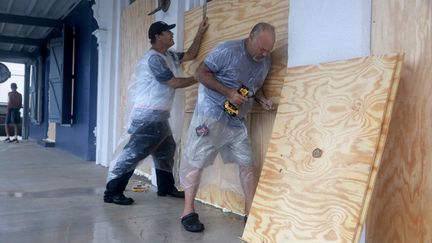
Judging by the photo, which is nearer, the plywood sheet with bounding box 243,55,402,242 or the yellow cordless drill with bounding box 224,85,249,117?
the plywood sheet with bounding box 243,55,402,242

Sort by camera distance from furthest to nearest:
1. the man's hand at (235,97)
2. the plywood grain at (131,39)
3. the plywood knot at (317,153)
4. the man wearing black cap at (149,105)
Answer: the plywood grain at (131,39) < the man wearing black cap at (149,105) < the man's hand at (235,97) < the plywood knot at (317,153)

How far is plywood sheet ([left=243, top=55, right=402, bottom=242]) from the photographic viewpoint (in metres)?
1.71

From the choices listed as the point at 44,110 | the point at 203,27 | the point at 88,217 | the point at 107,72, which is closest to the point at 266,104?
the point at 203,27

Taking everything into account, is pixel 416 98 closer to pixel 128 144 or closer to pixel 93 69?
pixel 128 144

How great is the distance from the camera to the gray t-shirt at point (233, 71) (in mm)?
2492

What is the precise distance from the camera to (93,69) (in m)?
6.41

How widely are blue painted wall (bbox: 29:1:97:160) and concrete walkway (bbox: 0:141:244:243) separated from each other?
208 centimetres

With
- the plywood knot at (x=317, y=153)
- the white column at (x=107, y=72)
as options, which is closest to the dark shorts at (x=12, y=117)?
the white column at (x=107, y=72)

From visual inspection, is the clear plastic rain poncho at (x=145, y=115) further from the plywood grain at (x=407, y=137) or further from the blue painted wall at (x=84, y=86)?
the blue painted wall at (x=84, y=86)

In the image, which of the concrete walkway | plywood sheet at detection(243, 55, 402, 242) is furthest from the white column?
plywood sheet at detection(243, 55, 402, 242)

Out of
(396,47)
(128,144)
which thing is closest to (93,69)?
(128,144)

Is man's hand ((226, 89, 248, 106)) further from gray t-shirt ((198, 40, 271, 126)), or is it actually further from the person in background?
the person in background

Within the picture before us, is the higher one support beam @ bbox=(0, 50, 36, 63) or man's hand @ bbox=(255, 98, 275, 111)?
support beam @ bbox=(0, 50, 36, 63)

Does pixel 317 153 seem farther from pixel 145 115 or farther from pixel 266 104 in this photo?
pixel 145 115
